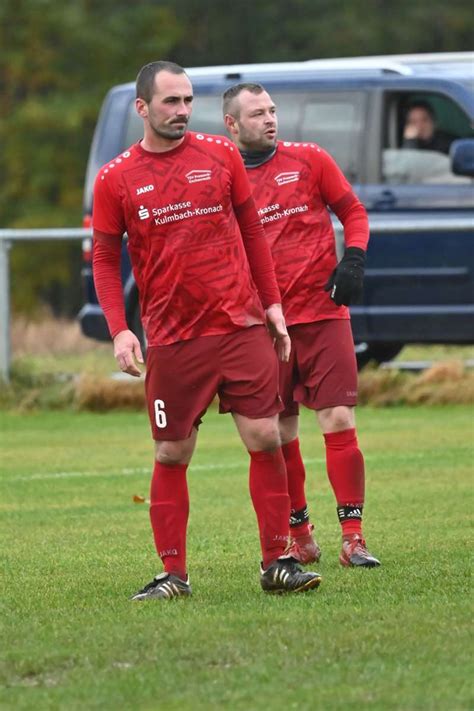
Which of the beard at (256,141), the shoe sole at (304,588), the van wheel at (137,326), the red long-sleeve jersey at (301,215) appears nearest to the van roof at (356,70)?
the van wheel at (137,326)

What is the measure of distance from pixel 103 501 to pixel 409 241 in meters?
5.40

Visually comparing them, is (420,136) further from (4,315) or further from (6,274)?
(4,315)

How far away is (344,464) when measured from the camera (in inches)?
309

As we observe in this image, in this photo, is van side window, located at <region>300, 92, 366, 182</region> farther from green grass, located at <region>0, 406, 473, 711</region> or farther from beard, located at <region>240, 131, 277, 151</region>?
beard, located at <region>240, 131, 277, 151</region>

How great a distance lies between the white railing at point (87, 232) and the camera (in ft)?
47.8

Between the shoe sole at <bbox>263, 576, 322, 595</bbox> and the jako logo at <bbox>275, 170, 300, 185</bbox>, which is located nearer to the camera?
the shoe sole at <bbox>263, 576, 322, 595</bbox>

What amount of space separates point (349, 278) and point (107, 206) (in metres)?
1.15

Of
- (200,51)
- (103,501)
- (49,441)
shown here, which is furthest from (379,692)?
(200,51)

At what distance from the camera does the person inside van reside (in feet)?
48.4

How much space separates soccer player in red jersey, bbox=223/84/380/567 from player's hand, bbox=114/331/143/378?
3.82 ft

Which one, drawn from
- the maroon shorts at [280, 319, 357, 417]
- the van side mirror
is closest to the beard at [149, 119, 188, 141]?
the maroon shorts at [280, 319, 357, 417]

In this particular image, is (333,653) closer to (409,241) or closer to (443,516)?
(443,516)

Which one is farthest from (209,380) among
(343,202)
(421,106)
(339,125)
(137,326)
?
(137,326)

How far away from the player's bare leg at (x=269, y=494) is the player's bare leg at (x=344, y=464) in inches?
31.1
